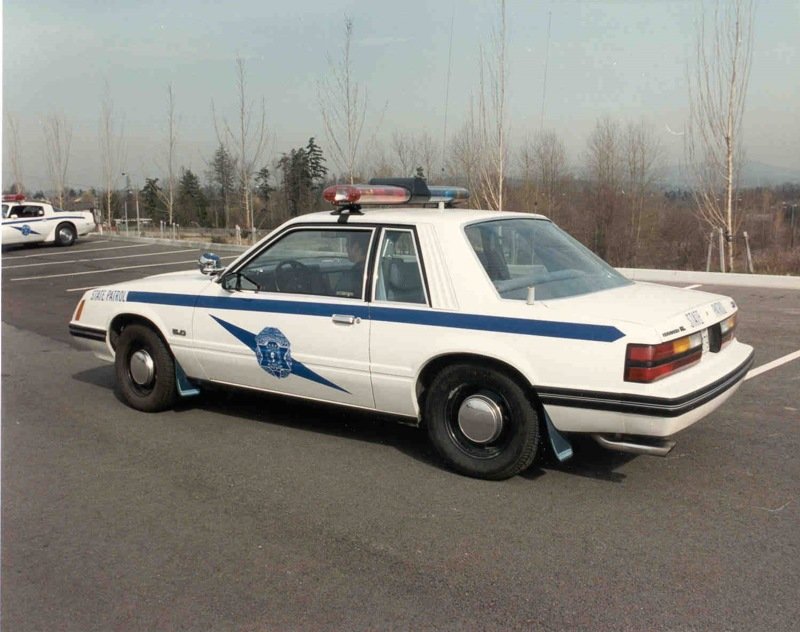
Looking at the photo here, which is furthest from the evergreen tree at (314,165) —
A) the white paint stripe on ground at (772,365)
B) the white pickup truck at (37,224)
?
the white paint stripe on ground at (772,365)

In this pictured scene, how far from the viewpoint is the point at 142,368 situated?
604 cm

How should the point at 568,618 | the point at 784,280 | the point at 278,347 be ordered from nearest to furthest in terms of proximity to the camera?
the point at 568,618 → the point at 278,347 → the point at 784,280

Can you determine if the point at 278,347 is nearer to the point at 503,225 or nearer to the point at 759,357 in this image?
the point at 503,225

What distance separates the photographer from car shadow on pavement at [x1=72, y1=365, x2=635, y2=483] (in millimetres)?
4746

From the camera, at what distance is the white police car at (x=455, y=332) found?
4121 millimetres

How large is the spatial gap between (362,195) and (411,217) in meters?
0.43

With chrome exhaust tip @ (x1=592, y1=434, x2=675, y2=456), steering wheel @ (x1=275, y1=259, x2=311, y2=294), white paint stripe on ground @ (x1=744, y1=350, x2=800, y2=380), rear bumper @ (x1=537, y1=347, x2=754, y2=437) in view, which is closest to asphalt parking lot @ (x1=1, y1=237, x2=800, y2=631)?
chrome exhaust tip @ (x1=592, y1=434, x2=675, y2=456)

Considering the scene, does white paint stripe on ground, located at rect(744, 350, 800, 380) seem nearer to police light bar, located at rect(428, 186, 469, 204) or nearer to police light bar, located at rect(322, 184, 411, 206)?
police light bar, located at rect(428, 186, 469, 204)

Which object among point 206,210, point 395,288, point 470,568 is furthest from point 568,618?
point 206,210

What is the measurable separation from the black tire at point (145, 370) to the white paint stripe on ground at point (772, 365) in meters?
4.80

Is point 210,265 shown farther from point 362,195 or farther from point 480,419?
point 480,419

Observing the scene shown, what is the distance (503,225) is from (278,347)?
1.66 m

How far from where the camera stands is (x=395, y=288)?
4844 millimetres

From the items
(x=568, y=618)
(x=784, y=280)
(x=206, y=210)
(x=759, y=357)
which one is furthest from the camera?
(x=206, y=210)
